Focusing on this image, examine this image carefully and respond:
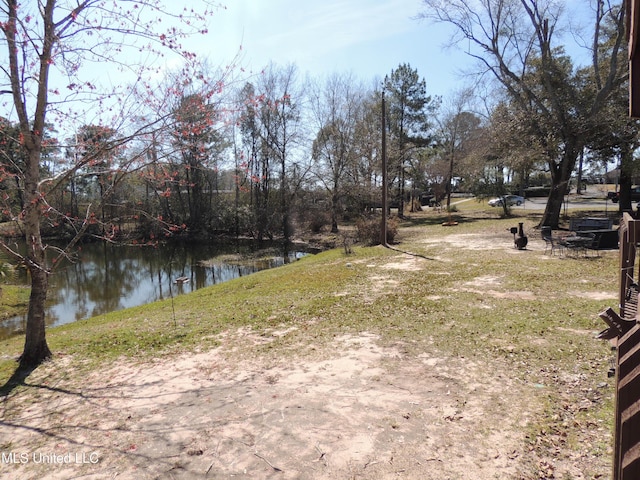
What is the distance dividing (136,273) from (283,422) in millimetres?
21140

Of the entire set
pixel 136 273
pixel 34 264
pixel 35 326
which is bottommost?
pixel 136 273

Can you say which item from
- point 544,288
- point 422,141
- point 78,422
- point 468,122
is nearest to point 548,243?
point 544,288

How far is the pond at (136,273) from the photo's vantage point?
1549cm

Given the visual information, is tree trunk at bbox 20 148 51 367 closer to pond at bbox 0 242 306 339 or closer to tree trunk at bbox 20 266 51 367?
tree trunk at bbox 20 266 51 367

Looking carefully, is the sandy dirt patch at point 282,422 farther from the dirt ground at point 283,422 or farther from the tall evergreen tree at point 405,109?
the tall evergreen tree at point 405,109

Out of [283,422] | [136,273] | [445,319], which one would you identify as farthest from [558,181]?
[136,273]

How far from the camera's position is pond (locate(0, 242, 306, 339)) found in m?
15.5

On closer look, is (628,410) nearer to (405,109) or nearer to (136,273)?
(136,273)

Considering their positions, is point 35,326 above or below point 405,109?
below

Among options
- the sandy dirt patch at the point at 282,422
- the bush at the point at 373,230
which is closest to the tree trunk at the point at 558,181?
the bush at the point at 373,230

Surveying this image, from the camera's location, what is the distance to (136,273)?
22609mm

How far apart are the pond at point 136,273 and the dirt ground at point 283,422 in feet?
20.8

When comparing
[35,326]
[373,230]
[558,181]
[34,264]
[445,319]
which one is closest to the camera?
[34,264]

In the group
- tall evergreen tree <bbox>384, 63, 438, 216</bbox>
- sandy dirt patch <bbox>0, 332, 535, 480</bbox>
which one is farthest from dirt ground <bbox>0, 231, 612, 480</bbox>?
tall evergreen tree <bbox>384, 63, 438, 216</bbox>
